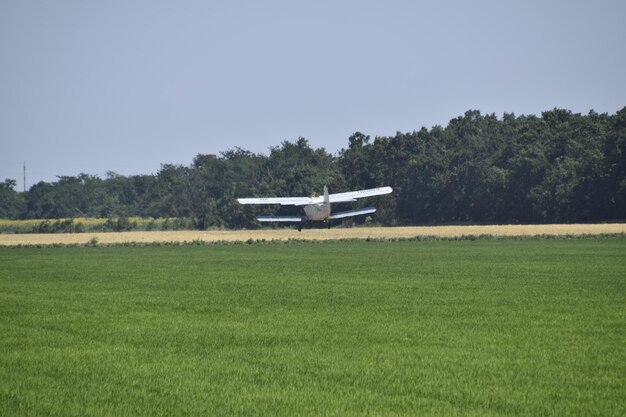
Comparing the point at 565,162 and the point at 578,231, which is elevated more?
the point at 565,162

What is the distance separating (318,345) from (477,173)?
10174 cm

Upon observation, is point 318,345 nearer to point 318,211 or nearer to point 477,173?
point 318,211

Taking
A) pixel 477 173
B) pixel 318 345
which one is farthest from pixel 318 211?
pixel 318 345

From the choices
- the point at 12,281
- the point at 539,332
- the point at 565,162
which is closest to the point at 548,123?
the point at 565,162

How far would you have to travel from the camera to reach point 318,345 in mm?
17766

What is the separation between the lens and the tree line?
102m

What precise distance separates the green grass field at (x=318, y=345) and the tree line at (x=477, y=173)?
222ft

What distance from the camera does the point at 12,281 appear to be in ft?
117

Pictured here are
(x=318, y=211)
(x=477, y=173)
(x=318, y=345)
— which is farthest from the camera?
(x=477, y=173)

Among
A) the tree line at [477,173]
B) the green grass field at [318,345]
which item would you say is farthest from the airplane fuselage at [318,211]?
the green grass field at [318,345]

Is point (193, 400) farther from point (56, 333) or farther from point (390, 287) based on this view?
point (390, 287)

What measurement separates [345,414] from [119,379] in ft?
12.9

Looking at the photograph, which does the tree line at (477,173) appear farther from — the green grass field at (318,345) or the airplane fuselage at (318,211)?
the green grass field at (318,345)

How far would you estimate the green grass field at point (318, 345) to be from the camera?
12883 mm
